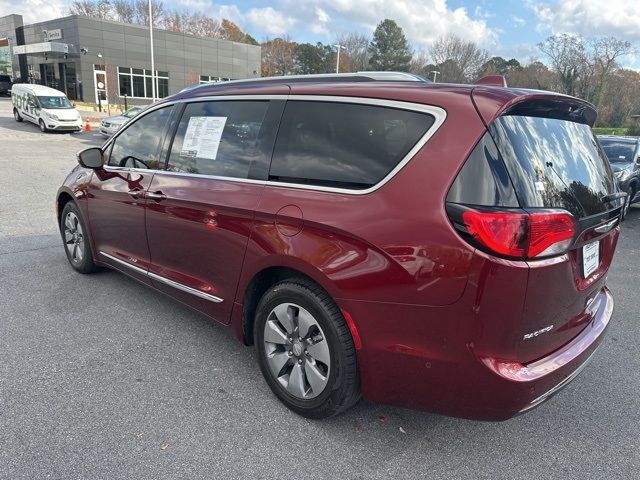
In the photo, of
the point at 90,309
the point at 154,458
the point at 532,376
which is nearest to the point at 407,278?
the point at 532,376

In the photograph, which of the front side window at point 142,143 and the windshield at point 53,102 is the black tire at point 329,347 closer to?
the front side window at point 142,143

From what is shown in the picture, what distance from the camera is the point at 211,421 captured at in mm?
2625

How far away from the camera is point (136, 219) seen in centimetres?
371

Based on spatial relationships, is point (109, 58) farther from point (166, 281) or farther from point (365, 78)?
point (365, 78)

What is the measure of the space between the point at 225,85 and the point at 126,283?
2.35m

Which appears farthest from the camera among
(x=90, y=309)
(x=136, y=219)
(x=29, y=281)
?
(x=29, y=281)

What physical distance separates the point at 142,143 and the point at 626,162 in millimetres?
9722

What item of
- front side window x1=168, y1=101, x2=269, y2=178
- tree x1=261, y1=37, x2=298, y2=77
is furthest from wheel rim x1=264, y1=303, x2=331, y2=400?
tree x1=261, y1=37, x2=298, y2=77

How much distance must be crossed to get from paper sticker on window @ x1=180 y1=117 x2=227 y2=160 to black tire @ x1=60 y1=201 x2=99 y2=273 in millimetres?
1833

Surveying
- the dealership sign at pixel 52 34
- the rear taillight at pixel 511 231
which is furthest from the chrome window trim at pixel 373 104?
the dealership sign at pixel 52 34

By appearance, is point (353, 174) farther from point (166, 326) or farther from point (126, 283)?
point (126, 283)

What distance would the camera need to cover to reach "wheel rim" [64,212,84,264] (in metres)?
4.68

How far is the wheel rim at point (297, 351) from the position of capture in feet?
8.30

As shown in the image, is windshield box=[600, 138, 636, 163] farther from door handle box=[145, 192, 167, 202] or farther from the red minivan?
door handle box=[145, 192, 167, 202]
